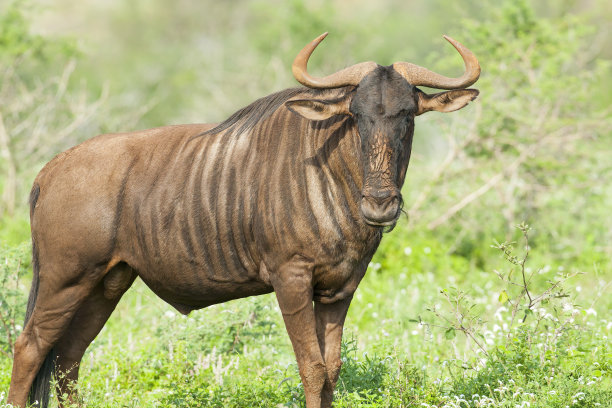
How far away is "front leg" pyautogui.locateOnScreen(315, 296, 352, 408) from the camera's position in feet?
15.7

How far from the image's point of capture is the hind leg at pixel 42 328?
16.9 ft

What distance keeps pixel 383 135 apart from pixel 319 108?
44 centimetres

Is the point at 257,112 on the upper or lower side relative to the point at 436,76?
upper

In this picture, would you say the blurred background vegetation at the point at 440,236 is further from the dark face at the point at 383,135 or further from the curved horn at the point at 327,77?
the curved horn at the point at 327,77

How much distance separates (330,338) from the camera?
484cm

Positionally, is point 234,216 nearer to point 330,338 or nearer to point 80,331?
point 330,338

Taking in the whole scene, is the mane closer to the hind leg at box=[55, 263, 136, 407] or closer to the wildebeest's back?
the wildebeest's back

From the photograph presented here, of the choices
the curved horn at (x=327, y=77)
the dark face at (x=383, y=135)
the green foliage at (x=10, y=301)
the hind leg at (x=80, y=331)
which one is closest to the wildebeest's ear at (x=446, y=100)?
the dark face at (x=383, y=135)

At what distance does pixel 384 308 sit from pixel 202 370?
2481 millimetres

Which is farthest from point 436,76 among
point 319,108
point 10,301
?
point 10,301

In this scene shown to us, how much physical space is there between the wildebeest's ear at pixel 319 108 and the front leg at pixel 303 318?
0.82 m

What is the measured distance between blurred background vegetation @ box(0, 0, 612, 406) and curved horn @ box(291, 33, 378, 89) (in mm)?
1593

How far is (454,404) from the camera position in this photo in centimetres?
449

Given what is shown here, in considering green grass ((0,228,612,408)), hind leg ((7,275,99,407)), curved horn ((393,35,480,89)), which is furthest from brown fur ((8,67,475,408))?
green grass ((0,228,612,408))
